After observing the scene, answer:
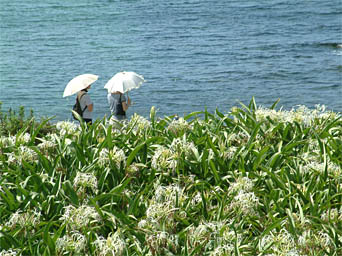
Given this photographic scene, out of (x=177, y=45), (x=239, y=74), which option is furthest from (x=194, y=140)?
(x=177, y=45)

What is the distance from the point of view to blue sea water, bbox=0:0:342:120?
16172 millimetres

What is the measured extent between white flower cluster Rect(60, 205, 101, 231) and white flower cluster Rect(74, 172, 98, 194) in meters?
0.34

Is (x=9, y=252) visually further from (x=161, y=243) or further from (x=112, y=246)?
(x=161, y=243)

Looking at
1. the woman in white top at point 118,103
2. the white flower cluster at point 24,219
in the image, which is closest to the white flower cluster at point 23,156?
the white flower cluster at point 24,219

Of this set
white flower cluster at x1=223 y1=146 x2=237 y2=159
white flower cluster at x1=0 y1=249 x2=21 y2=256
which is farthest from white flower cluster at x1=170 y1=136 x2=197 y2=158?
white flower cluster at x1=0 y1=249 x2=21 y2=256

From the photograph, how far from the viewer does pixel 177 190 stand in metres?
4.06

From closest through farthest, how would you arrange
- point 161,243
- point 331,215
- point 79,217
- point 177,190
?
point 161,243 < point 79,217 < point 331,215 < point 177,190

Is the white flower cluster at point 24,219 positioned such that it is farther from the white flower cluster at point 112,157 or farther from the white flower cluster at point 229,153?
the white flower cluster at point 229,153

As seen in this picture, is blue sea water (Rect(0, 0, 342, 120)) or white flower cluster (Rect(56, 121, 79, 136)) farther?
blue sea water (Rect(0, 0, 342, 120))

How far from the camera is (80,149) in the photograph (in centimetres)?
473

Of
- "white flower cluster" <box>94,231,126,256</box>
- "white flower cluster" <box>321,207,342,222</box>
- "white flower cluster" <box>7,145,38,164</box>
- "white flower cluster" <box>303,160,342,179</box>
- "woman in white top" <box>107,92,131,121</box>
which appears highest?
"white flower cluster" <box>7,145,38,164</box>

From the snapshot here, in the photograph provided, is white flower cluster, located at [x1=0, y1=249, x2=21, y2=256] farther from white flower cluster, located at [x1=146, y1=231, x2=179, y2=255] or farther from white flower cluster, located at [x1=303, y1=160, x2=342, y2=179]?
white flower cluster, located at [x1=303, y1=160, x2=342, y2=179]

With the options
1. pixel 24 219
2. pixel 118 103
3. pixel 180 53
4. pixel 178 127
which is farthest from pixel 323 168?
pixel 180 53

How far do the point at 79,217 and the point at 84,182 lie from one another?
0.45 metres
